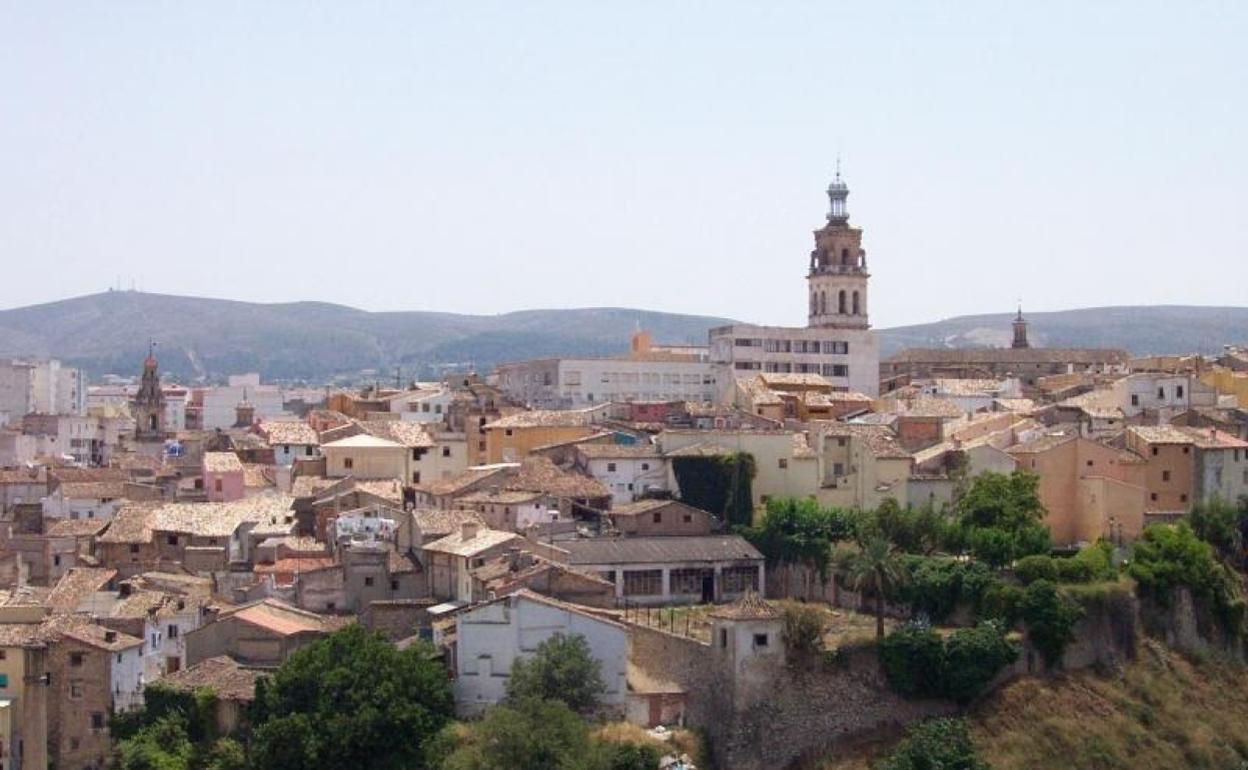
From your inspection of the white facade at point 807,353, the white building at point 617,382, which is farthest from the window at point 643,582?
the white facade at point 807,353

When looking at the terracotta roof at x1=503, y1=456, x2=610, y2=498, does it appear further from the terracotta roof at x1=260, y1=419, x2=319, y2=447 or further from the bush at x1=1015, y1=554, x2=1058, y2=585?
the bush at x1=1015, y1=554, x2=1058, y2=585

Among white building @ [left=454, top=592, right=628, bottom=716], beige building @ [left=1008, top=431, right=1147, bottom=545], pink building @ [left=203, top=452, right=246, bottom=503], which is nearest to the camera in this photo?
white building @ [left=454, top=592, right=628, bottom=716]

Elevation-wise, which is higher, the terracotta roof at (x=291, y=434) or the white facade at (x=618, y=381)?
the white facade at (x=618, y=381)

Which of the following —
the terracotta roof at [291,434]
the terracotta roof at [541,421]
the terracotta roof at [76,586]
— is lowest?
the terracotta roof at [76,586]

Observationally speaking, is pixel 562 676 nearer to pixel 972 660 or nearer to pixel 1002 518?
pixel 972 660

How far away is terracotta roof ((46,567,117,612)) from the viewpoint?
39.9m

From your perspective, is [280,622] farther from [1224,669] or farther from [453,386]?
[453,386]

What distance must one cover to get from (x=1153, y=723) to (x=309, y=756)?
1660cm

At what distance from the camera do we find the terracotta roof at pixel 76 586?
3994 centimetres

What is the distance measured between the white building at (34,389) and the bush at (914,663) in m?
54.8

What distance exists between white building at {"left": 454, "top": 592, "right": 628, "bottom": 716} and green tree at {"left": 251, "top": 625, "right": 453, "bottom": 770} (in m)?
0.79

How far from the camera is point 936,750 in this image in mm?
35125

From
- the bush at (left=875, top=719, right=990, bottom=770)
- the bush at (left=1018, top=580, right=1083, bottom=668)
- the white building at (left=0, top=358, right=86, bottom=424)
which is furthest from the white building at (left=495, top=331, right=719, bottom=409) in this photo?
the bush at (left=875, top=719, right=990, bottom=770)

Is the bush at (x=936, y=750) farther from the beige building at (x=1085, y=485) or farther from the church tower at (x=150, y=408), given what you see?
the church tower at (x=150, y=408)
